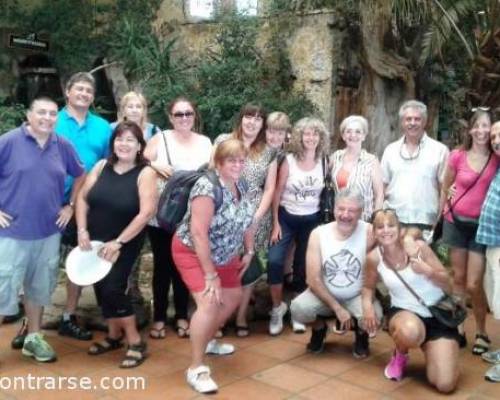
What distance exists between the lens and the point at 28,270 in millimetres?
4105

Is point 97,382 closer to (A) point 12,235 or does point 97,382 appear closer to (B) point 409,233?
(A) point 12,235

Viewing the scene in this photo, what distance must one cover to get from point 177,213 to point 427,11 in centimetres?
488

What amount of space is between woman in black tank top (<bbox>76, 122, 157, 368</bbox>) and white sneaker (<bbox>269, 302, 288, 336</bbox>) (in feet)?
3.55

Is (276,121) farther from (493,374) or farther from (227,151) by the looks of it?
(493,374)

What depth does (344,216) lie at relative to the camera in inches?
159

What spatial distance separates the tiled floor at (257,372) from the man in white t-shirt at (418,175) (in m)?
0.97

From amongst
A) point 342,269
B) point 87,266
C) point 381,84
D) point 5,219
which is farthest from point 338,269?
point 381,84

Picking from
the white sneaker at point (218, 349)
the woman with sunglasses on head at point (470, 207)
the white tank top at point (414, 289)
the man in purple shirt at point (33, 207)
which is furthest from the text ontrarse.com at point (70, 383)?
the woman with sunglasses on head at point (470, 207)

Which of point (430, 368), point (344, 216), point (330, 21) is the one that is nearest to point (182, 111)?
point (344, 216)

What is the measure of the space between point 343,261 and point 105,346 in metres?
1.73

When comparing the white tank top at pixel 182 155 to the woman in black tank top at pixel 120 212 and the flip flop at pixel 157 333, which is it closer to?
the woman in black tank top at pixel 120 212

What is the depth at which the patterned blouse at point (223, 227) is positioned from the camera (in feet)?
12.1

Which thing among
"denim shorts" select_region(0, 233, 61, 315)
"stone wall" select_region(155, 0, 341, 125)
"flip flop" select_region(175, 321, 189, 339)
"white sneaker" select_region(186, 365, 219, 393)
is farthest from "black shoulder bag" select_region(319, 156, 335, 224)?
"stone wall" select_region(155, 0, 341, 125)

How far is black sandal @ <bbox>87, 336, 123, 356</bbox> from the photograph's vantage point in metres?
4.29
